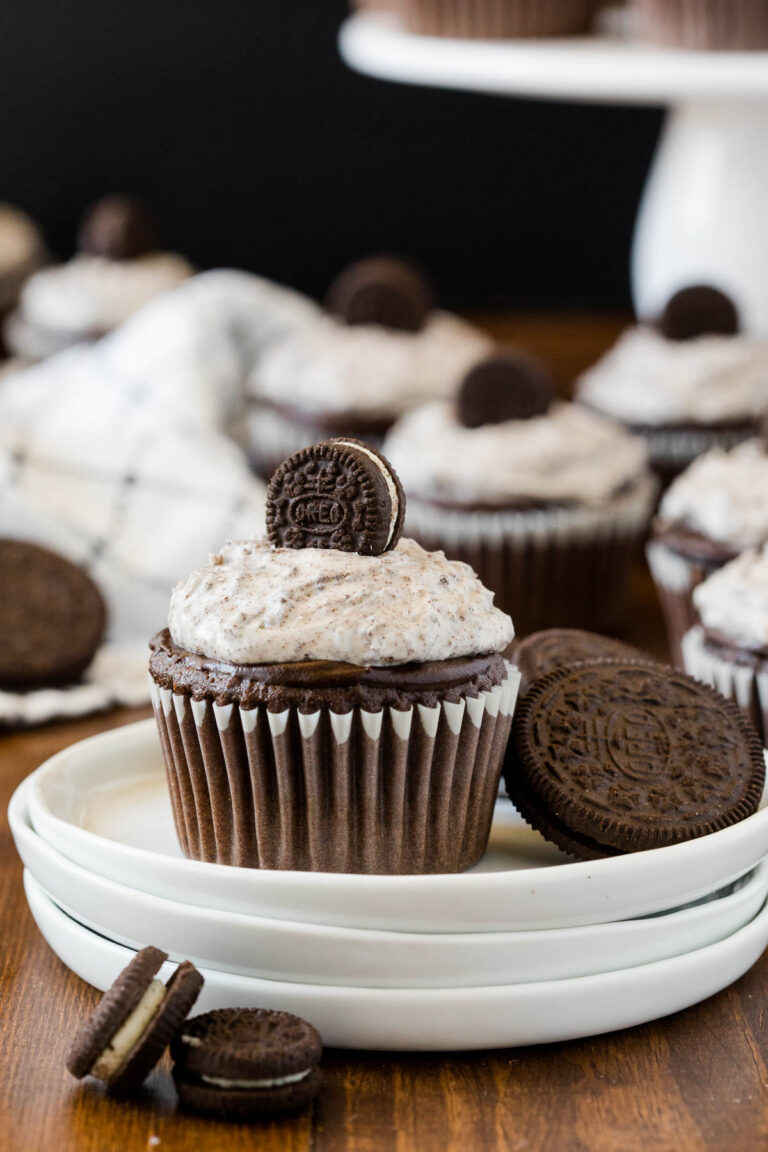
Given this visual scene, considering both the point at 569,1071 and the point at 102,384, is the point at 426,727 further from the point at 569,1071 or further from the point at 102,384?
the point at 102,384

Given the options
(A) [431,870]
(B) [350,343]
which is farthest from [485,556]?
(A) [431,870]

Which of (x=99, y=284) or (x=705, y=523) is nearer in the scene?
(x=705, y=523)

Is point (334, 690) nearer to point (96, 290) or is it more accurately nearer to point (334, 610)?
point (334, 610)

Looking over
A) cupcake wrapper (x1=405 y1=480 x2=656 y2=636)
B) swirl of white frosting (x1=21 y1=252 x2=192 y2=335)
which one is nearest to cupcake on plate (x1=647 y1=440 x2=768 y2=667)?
cupcake wrapper (x1=405 y1=480 x2=656 y2=636)

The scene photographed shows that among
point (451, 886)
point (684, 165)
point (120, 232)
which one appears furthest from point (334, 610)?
point (120, 232)

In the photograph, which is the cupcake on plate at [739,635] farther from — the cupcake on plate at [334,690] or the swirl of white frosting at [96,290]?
the swirl of white frosting at [96,290]

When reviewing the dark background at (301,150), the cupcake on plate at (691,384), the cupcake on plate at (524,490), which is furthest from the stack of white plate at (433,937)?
the dark background at (301,150)
